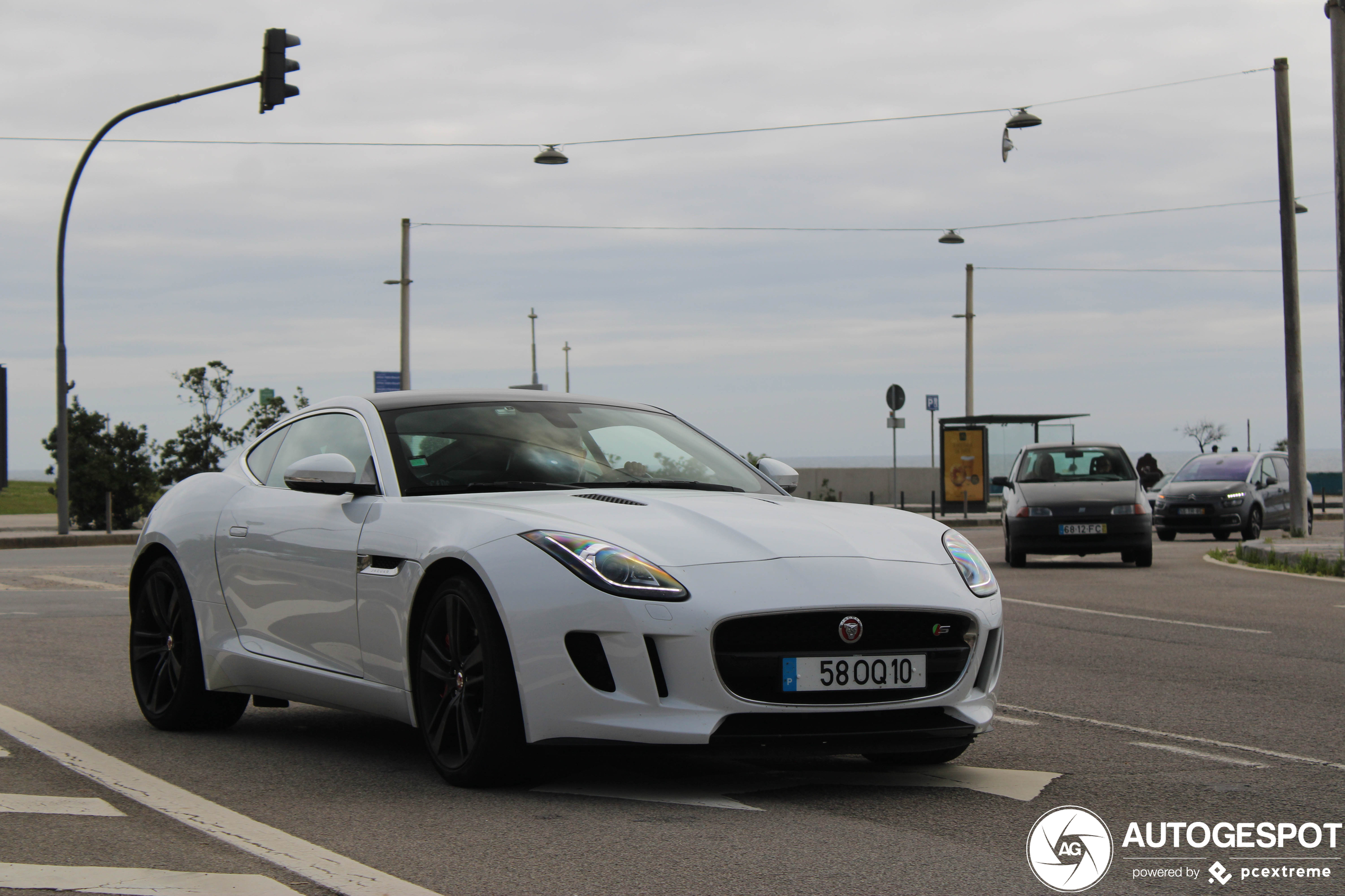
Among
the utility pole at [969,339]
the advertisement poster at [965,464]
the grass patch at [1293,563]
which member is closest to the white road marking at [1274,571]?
the grass patch at [1293,563]

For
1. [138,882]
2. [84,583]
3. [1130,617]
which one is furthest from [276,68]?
[138,882]

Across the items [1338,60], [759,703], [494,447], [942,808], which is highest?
[1338,60]

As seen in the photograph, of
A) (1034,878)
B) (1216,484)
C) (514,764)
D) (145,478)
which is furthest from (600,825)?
(145,478)

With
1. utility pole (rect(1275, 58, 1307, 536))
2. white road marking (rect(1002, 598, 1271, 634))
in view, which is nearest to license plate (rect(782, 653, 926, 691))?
white road marking (rect(1002, 598, 1271, 634))

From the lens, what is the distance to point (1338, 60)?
19453 millimetres

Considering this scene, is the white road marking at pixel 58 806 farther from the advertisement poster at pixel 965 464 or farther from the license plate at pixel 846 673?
the advertisement poster at pixel 965 464

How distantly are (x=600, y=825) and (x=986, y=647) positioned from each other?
4.94ft

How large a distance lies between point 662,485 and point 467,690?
4.44 feet

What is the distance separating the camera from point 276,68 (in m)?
18.8

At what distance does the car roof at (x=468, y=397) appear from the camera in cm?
634

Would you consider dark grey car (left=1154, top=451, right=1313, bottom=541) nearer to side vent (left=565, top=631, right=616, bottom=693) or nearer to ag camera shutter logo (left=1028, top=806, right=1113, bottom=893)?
ag camera shutter logo (left=1028, top=806, right=1113, bottom=893)

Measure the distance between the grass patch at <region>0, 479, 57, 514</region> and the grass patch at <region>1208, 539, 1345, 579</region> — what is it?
46.0 meters

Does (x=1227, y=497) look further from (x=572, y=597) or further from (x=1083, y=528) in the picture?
(x=572, y=597)

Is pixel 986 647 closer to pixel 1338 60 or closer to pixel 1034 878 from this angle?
pixel 1034 878
